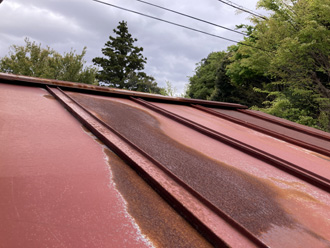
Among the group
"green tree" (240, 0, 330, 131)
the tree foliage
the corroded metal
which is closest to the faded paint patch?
the corroded metal

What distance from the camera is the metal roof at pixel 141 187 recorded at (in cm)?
66

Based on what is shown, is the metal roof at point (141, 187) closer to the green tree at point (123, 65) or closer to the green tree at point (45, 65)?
the green tree at point (45, 65)

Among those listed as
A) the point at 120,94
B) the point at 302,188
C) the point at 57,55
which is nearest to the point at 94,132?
the point at 302,188

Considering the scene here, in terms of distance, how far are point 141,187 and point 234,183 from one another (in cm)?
49

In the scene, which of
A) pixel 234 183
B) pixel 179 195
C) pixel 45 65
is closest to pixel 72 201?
pixel 179 195

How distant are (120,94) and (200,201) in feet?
6.84

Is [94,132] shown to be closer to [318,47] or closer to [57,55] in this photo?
[318,47]

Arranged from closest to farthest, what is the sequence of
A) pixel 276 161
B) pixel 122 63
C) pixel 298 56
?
pixel 276 161 → pixel 298 56 → pixel 122 63

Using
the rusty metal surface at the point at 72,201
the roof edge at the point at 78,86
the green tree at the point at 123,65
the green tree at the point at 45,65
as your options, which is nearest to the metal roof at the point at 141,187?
the rusty metal surface at the point at 72,201

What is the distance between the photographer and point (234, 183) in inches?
43.3

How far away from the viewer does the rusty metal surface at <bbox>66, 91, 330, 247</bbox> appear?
830 mm

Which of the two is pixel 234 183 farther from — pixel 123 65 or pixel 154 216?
pixel 123 65

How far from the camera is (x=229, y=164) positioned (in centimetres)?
134

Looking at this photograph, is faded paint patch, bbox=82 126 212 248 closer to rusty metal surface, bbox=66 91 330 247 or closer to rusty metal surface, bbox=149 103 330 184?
rusty metal surface, bbox=66 91 330 247
